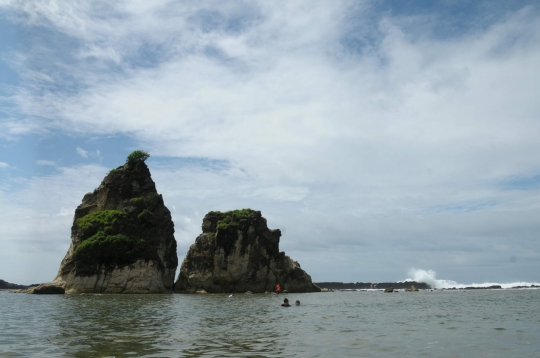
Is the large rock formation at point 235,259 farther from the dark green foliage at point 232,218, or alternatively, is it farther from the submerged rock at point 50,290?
the submerged rock at point 50,290

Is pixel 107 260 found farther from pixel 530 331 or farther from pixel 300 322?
pixel 530 331

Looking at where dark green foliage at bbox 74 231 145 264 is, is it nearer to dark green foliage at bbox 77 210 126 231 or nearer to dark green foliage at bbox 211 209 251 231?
dark green foliage at bbox 77 210 126 231

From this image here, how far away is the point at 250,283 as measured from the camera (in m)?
95.1

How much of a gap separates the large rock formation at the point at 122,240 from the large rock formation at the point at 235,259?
460 centimetres

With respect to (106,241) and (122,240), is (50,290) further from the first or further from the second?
(122,240)

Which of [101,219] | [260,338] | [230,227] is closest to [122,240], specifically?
[101,219]

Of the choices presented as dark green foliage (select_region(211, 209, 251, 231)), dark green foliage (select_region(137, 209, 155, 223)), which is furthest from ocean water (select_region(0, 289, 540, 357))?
dark green foliage (select_region(211, 209, 251, 231))

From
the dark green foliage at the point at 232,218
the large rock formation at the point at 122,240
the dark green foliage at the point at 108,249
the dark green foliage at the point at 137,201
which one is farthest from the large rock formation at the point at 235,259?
the dark green foliage at the point at 108,249

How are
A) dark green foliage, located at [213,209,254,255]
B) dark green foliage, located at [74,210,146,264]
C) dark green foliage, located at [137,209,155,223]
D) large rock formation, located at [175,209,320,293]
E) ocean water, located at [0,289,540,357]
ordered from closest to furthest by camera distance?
ocean water, located at [0,289,540,357] < dark green foliage, located at [74,210,146,264] < dark green foliage, located at [137,209,155,223] < large rock formation, located at [175,209,320,293] < dark green foliage, located at [213,209,254,255]

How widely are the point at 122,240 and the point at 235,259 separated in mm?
24749

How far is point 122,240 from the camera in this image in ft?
260

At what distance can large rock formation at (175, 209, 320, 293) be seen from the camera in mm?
93000

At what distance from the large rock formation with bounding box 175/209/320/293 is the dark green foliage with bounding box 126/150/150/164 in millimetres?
18283

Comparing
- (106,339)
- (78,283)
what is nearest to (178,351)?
(106,339)
